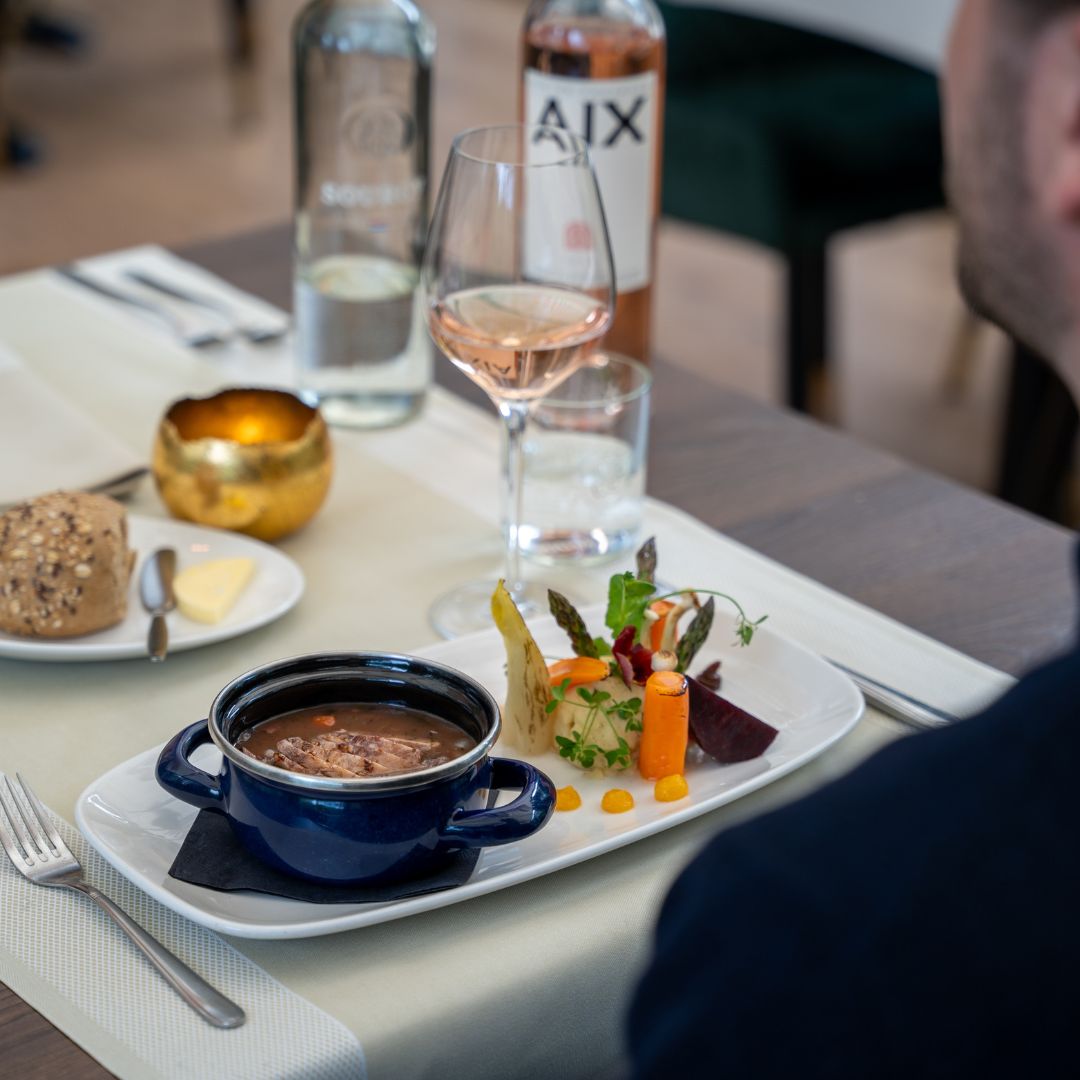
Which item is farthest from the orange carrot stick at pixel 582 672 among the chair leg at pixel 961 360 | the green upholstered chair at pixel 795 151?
the chair leg at pixel 961 360

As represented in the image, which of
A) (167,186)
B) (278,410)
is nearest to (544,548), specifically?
(278,410)

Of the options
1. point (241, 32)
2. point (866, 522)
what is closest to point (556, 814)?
point (866, 522)

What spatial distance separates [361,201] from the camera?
3.83ft

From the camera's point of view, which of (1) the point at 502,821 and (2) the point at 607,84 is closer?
(1) the point at 502,821

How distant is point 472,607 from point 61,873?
33 centimetres

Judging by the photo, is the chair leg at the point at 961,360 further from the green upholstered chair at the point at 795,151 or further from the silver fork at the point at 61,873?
the silver fork at the point at 61,873

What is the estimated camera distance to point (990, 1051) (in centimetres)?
41

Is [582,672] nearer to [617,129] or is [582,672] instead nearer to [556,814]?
[556,814]

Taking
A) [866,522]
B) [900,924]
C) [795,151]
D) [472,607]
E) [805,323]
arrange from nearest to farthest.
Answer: [900,924]
[472,607]
[866,522]
[795,151]
[805,323]

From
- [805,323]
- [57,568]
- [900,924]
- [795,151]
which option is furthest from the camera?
[805,323]

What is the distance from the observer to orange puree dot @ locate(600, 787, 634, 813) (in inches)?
28.2

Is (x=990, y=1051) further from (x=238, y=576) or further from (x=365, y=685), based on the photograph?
(x=238, y=576)

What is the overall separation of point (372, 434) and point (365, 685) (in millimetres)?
494

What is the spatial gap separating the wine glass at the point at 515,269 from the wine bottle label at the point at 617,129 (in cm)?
19
